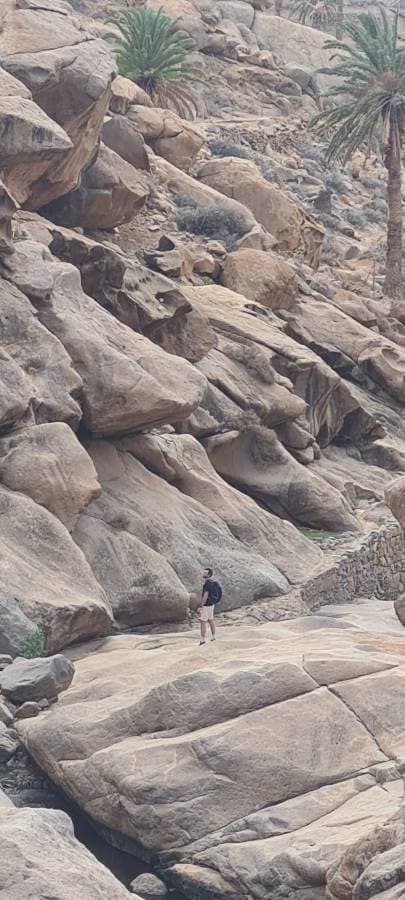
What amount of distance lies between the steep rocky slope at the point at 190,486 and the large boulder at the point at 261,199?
0.10 m

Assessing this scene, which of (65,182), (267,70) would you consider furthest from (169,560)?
(267,70)

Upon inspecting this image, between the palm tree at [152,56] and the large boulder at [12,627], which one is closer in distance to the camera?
the large boulder at [12,627]

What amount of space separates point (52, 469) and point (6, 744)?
5445mm

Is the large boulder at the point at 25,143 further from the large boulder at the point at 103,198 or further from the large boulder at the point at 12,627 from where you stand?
the large boulder at the point at 12,627

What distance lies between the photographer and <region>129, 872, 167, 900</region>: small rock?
11195 millimetres

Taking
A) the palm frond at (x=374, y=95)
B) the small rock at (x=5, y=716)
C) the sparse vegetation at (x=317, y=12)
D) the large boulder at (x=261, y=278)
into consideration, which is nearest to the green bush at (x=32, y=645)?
the small rock at (x=5, y=716)

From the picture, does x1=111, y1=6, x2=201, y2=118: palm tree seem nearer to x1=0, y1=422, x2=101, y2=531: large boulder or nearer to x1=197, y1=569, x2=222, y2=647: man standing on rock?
x1=0, y1=422, x2=101, y2=531: large boulder

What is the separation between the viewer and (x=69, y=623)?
15.9 meters

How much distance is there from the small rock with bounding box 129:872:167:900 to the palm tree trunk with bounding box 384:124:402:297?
3349 cm

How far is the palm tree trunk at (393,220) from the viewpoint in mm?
41469

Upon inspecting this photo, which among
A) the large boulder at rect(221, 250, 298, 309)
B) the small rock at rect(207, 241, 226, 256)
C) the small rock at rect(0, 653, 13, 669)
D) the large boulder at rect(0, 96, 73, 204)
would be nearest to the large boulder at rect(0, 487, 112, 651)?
the small rock at rect(0, 653, 13, 669)

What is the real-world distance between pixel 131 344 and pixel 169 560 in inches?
165

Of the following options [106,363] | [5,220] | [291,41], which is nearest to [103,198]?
[5,220]

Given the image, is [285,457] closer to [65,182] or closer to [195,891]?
[65,182]
